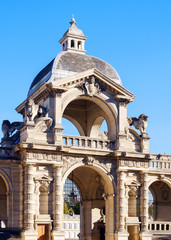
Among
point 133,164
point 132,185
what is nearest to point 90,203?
point 132,185

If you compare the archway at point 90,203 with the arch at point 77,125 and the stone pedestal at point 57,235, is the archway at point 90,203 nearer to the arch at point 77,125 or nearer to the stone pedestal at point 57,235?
the arch at point 77,125

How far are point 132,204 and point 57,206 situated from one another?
6.50m

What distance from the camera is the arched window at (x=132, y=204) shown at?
132 ft

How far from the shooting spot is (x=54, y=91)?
126ft

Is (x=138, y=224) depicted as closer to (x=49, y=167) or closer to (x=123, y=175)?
(x=123, y=175)

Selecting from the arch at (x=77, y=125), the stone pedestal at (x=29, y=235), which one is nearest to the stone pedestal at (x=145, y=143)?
the arch at (x=77, y=125)

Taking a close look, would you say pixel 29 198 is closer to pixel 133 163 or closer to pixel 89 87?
pixel 133 163

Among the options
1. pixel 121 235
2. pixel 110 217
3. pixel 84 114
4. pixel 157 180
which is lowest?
pixel 121 235

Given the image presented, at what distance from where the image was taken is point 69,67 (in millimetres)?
40562

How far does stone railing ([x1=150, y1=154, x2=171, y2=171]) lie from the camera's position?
4331 cm

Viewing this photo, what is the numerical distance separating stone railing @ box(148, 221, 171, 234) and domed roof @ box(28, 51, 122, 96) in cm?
1148

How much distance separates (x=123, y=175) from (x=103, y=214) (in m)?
6.07

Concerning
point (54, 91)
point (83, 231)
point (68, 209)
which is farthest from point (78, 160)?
point (68, 209)

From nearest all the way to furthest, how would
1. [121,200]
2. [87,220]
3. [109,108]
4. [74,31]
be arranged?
1. [121,200]
2. [109,108]
3. [74,31]
4. [87,220]
